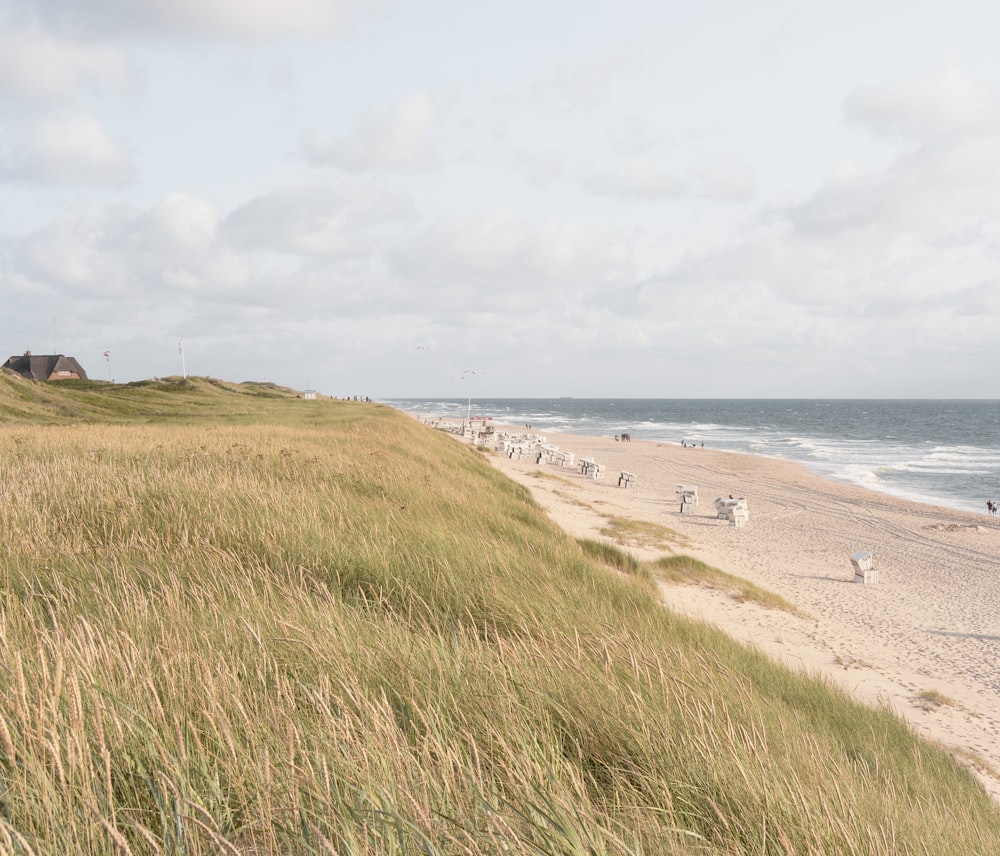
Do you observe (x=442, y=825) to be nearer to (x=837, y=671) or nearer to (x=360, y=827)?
(x=360, y=827)

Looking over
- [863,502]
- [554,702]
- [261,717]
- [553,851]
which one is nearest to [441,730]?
[554,702]

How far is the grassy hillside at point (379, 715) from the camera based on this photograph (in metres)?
1.91

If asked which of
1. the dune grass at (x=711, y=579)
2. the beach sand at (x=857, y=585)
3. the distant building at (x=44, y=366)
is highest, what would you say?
the distant building at (x=44, y=366)

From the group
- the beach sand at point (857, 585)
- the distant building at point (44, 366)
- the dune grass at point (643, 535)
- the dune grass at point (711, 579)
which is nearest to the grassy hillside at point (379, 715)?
the beach sand at point (857, 585)

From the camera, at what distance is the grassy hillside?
6.25ft

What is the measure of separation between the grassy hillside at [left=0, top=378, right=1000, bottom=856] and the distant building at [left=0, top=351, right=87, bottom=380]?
78556mm

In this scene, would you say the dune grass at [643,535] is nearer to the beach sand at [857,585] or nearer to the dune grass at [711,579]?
the beach sand at [857,585]

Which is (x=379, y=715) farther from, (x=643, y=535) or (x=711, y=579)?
(x=643, y=535)

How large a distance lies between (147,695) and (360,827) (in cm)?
106

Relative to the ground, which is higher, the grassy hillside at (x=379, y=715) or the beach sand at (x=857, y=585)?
the grassy hillside at (x=379, y=715)

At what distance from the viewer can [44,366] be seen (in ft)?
234

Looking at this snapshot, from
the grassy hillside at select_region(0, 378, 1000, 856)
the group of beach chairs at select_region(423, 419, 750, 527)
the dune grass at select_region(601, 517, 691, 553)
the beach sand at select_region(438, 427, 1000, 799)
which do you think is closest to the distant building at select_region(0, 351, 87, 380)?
the group of beach chairs at select_region(423, 419, 750, 527)

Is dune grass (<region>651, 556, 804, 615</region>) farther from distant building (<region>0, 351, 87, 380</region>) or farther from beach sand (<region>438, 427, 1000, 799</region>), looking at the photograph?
distant building (<region>0, 351, 87, 380</region>)

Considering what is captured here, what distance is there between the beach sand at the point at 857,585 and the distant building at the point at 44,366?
206ft
